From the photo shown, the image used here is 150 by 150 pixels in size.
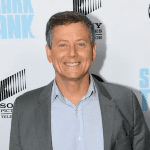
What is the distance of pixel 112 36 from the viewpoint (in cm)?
176

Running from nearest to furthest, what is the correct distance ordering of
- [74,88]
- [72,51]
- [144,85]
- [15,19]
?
[72,51] → [74,88] → [15,19] → [144,85]

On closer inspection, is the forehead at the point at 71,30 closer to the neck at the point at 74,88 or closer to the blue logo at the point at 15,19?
the neck at the point at 74,88

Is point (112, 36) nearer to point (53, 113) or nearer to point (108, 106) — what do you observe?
point (108, 106)

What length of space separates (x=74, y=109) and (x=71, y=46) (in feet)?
1.27

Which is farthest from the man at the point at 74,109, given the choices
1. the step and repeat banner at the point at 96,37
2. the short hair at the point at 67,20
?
the step and repeat banner at the point at 96,37

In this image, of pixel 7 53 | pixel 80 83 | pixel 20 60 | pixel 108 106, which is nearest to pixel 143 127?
pixel 108 106

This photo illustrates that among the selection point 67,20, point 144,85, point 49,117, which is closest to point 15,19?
point 67,20

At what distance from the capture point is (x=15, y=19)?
1.73 metres

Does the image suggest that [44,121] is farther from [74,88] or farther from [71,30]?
[71,30]

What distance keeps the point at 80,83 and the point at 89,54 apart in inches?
8.0

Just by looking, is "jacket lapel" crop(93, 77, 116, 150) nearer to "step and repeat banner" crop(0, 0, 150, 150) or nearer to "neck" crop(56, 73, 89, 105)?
"neck" crop(56, 73, 89, 105)

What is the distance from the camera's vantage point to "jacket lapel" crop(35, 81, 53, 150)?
48.9 inches

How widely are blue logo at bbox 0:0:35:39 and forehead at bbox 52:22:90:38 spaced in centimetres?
56

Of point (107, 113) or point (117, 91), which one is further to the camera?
point (117, 91)
